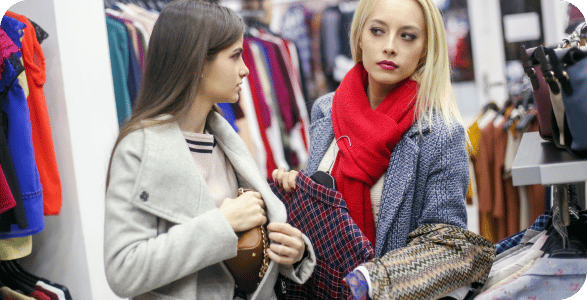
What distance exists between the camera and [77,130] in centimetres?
242

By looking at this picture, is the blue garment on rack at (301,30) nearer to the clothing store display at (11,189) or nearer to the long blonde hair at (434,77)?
the clothing store display at (11,189)

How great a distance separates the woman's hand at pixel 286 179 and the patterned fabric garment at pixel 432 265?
0.42 meters

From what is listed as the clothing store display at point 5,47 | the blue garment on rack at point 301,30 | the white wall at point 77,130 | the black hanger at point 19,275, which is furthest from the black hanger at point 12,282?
the blue garment on rack at point 301,30

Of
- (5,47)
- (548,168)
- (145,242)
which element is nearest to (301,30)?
(5,47)

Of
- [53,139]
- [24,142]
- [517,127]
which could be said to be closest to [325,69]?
[517,127]

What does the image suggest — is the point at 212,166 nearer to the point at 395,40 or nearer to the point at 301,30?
the point at 395,40

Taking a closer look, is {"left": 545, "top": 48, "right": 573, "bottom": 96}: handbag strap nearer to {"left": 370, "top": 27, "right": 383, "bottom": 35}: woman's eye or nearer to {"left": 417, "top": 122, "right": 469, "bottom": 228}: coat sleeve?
{"left": 417, "top": 122, "right": 469, "bottom": 228}: coat sleeve

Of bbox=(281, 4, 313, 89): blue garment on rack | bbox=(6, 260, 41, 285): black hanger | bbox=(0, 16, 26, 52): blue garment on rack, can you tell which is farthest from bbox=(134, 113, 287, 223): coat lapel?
bbox=(281, 4, 313, 89): blue garment on rack

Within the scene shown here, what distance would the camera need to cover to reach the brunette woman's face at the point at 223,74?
1.25 meters

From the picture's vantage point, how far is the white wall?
237 cm

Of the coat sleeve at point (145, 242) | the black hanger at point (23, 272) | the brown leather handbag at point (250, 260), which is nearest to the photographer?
the coat sleeve at point (145, 242)

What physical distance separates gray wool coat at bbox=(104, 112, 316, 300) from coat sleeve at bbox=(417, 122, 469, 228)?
0.48 meters

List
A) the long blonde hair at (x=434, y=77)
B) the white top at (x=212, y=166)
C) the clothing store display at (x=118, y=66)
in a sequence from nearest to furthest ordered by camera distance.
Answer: the white top at (x=212, y=166) → the long blonde hair at (x=434, y=77) → the clothing store display at (x=118, y=66)

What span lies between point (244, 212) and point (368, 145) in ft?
1.53
